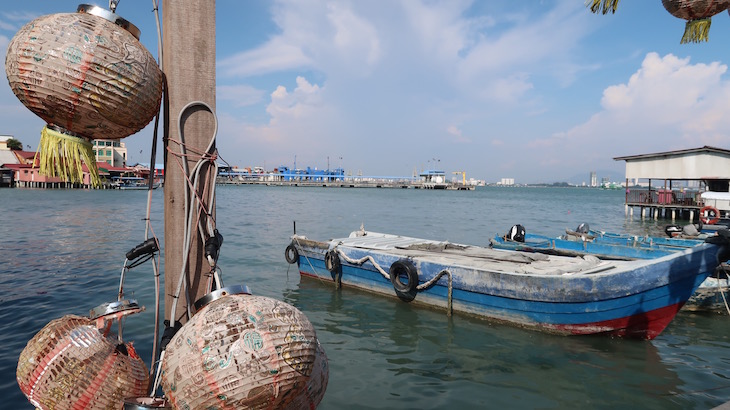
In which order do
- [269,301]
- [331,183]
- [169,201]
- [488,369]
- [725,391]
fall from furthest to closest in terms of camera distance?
[331,183] → [488,369] → [725,391] → [169,201] → [269,301]

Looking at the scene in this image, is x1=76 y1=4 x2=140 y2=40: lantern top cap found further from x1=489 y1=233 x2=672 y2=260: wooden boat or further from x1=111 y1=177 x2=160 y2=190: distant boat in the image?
x1=111 y1=177 x2=160 y2=190: distant boat

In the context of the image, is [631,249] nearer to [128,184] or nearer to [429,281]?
[429,281]

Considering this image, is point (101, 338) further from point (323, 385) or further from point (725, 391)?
point (725, 391)

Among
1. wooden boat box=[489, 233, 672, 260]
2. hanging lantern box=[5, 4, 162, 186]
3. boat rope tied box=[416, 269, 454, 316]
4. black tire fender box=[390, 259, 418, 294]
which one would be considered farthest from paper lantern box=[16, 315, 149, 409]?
wooden boat box=[489, 233, 672, 260]

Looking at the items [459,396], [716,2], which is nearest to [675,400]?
[459,396]

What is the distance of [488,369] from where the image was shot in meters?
6.86

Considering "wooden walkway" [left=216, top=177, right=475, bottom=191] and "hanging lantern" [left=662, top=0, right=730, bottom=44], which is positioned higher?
"wooden walkway" [left=216, top=177, right=475, bottom=191]

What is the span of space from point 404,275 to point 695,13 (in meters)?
7.54

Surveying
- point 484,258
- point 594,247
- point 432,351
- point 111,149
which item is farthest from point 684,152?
point 111,149

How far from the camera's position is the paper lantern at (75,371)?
7.13ft

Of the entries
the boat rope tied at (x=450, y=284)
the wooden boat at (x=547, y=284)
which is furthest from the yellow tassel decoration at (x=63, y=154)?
the boat rope tied at (x=450, y=284)

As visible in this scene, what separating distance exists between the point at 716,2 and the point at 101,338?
4537 mm

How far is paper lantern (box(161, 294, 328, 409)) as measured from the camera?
159 centimetres

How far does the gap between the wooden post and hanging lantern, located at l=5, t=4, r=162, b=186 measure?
292mm
